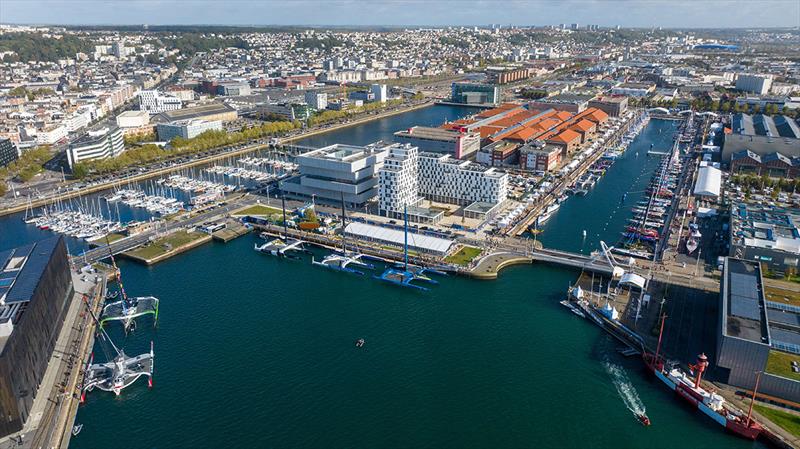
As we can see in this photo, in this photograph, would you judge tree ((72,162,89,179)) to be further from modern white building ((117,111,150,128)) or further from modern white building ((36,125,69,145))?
modern white building ((117,111,150,128))

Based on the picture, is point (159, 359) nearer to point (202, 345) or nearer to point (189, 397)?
point (202, 345)

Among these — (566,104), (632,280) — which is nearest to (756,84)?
(566,104)

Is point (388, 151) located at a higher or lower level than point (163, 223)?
higher

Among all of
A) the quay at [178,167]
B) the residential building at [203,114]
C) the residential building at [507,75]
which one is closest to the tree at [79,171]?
the quay at [178,167]

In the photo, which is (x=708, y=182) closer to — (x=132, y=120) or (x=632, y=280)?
(x=632, y=280)

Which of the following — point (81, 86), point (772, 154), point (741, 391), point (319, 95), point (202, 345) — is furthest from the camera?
point (81, 86)

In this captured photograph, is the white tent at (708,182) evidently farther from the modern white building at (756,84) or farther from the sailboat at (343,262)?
the modern white building at (756,84)

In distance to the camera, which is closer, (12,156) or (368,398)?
(368,398)

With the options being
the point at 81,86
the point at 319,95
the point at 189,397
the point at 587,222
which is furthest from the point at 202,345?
the point at 81,86
